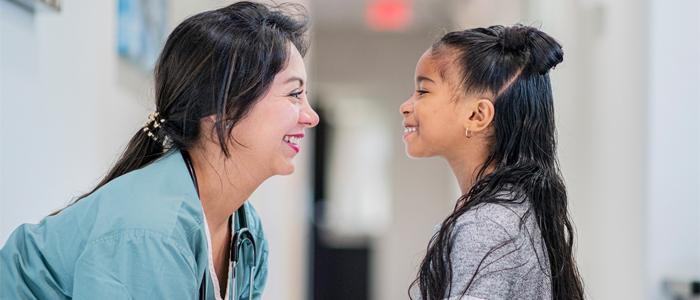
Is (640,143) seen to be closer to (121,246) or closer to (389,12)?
(121,246)

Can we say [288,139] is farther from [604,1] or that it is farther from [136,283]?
[604,1]

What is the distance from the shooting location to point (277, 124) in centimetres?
169

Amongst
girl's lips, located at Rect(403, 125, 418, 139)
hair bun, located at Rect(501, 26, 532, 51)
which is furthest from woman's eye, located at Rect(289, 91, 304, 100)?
hair bun, located at Rect(501, 26, 532, 51)

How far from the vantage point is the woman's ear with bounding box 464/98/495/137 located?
1.73 m

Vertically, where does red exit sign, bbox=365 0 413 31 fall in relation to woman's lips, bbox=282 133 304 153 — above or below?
above

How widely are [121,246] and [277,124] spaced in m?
0.40

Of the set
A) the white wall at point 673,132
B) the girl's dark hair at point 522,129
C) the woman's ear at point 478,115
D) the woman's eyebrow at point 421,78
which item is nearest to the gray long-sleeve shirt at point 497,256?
the girl's dark hair at point 522,129

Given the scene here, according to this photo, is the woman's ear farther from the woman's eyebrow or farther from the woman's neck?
the woman's neck

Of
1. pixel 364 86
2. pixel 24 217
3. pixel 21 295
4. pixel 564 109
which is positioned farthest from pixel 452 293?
pixel 364 86

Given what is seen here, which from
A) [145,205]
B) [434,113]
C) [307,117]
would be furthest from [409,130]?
[145,205]

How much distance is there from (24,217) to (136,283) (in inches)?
22.3

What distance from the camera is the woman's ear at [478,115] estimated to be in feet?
5.68

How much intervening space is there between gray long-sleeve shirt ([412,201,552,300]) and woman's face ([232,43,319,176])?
1.18 feet

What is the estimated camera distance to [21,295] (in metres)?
1.47
